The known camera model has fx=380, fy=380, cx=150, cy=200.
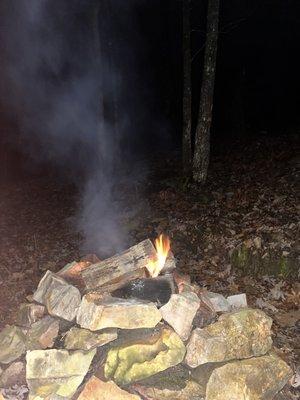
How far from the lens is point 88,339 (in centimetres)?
511

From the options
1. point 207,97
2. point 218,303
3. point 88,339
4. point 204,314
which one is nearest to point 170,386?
point 204,314

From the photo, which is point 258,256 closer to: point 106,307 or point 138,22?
point 106,307

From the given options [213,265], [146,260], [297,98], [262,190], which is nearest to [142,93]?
[297,98]

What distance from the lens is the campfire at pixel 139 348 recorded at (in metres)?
4.86

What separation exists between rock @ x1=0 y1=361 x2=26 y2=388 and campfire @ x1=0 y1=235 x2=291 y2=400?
1 cm

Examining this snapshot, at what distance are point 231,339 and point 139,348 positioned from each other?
1.24 m

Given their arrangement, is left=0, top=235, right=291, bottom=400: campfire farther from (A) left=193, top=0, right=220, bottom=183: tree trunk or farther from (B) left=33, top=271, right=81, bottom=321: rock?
(A) left=193, top=0, right=220, bottom=183: tree trunk

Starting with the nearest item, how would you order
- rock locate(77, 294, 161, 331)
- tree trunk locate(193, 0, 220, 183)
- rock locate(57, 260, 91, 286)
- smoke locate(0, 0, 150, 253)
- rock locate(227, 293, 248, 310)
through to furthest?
rock locate(77, 294, 161, 331), rock locate(57, 260, 91, 286), rock locate(227, 293, 248, 310), tree trunk locate(193, 0, 220, 183), smoke locate(0, 0, 150, 253)

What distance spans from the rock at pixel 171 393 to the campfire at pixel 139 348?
0.01m

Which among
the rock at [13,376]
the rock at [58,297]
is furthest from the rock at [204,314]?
the rock at [13,376]

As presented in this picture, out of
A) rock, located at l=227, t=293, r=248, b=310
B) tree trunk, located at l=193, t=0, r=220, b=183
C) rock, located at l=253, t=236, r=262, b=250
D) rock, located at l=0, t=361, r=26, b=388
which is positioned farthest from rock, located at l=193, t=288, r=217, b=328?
tree trunk, located at l=193, t=0, r=220, b=183

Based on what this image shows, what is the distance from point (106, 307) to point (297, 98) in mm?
17511

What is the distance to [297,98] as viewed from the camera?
1925 centimetres

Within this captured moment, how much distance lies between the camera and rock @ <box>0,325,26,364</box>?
5.43 metres
